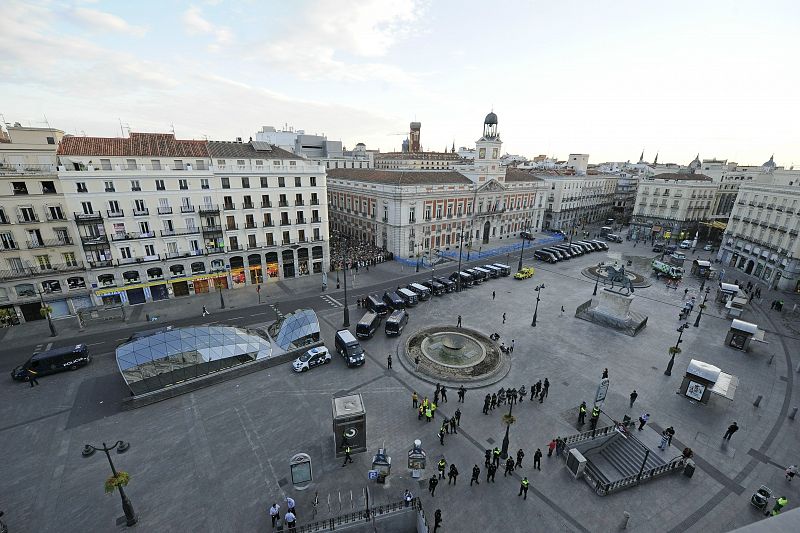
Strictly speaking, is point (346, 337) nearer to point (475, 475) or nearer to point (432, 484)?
point (432, 484)

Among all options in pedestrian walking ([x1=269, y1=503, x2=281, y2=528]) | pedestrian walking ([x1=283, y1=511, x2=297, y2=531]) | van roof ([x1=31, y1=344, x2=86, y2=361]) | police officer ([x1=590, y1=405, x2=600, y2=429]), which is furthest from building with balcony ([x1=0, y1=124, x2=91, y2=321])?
police officer ([x1=590, y1=405, x2=600, y2=429])

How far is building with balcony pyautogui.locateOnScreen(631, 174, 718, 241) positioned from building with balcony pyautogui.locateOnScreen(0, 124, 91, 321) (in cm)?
9810

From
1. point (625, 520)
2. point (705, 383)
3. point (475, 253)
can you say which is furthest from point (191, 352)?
point (475, 253)

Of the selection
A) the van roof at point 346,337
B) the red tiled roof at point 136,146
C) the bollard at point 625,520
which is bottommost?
the bollard at point 625,520

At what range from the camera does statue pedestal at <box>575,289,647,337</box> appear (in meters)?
35.1

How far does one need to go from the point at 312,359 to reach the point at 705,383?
28.8m

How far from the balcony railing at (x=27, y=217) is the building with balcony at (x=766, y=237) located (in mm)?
88366

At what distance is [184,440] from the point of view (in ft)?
69.0

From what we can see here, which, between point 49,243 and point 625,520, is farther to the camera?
point 49,243

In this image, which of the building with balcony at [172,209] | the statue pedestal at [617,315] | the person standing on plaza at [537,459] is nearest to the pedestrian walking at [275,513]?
the person standing on plaza at [537,459]

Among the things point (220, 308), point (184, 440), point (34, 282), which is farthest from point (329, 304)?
point (34, 282)

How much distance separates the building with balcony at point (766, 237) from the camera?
4722 centimetres

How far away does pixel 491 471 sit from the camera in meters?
18.3

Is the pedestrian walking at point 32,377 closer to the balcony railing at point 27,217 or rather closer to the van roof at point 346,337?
the balcony railing at point 27,217
